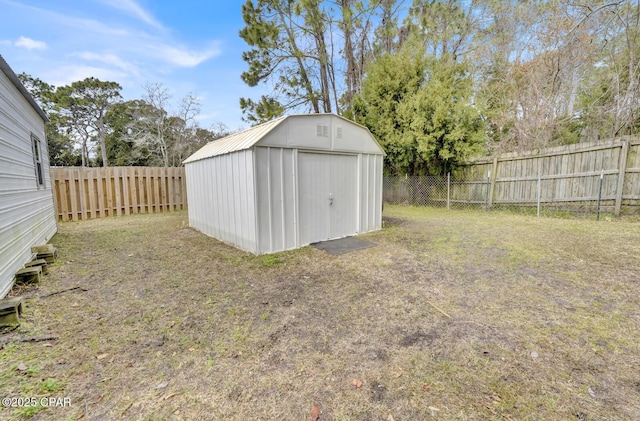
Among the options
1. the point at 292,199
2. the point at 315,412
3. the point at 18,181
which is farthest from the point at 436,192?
the point at 18,181

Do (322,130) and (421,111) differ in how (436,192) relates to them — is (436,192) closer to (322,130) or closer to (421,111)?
(421,111)

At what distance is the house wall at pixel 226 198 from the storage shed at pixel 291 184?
0.06ft

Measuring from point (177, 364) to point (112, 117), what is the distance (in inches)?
1094

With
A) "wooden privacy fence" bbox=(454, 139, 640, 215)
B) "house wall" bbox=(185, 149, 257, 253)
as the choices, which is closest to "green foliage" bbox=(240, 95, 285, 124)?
"house wall" bbox=(185, 149, 257, 253)

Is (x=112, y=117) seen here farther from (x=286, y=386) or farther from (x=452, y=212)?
(x=286, y=386)

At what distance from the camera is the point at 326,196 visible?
19.6 ft

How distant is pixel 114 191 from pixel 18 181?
6505 millimetres

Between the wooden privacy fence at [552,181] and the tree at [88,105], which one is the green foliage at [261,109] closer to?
the wooden privacy fence at [552,181]

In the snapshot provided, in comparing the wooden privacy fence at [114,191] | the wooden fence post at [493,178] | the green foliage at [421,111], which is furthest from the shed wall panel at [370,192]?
the wooden privacy fence at [114,191]

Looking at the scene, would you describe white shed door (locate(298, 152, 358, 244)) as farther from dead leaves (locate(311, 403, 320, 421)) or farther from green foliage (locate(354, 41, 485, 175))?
green foliage (locate(354, 41, 485, 175))

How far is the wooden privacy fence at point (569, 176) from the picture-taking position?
6.94 meters

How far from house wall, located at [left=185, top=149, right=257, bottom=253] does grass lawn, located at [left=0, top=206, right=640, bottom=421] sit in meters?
0.76

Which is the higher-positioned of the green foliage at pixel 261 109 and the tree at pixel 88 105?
the tree at pixel 88 105

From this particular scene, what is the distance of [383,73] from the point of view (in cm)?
1086
